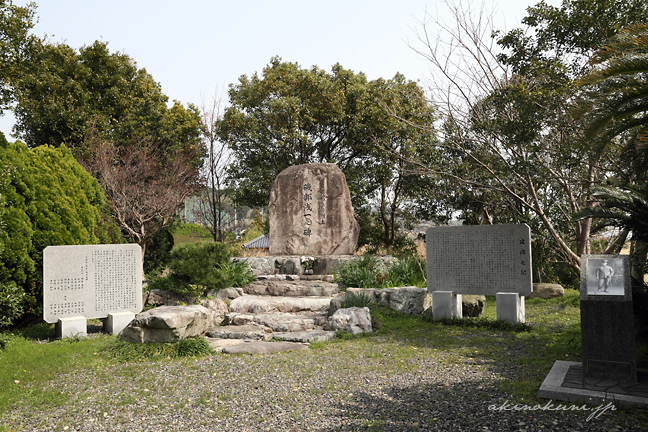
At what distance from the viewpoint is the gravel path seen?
3465mm

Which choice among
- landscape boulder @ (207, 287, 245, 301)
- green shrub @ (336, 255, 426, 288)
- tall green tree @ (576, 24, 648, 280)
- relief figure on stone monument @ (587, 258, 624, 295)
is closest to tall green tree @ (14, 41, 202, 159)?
landscape boulder @ (207, 287, 245, 301)

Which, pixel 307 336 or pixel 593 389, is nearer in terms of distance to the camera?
pixel 593 389

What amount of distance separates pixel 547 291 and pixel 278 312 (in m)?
7.15

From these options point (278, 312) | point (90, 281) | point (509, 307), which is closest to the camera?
point (90, 281)

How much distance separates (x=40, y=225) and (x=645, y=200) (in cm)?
855

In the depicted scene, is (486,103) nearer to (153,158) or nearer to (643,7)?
(643,7)

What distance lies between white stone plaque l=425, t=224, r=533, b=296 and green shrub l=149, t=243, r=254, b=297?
4.08 meters

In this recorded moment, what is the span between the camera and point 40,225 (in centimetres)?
732

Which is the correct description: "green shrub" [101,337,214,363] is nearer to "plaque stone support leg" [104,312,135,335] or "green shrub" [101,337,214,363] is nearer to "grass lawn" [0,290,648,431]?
"grass lawn" [0,290,648,431]

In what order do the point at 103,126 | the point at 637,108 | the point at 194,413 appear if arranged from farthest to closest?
1. the point at 103,126
2. the point at 637,108
3. the point at 194,413

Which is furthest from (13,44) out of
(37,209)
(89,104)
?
(37,209)

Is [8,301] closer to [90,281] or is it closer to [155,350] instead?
[90,281]

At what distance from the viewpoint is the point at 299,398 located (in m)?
4.09

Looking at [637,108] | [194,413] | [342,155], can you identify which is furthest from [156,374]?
[342,155]
